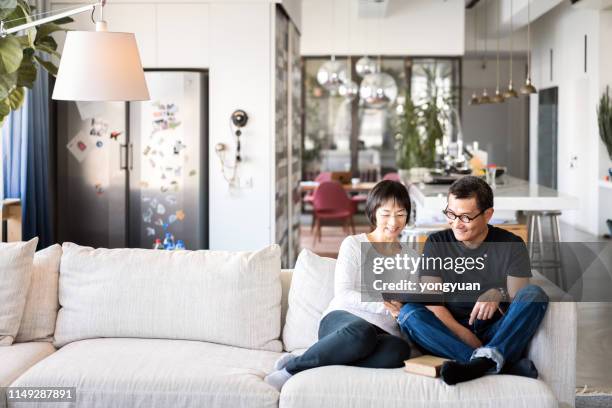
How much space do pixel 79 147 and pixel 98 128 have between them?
0.23m

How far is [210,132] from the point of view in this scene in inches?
290

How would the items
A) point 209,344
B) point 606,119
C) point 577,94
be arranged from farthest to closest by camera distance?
1. point 577,94
2. point 606,119
3. point 209,344

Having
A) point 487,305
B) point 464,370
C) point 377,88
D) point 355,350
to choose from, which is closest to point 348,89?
point 377,88

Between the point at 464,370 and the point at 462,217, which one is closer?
the point at 464,370

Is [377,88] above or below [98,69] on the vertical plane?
above

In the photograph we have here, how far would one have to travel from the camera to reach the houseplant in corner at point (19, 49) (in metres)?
4.28

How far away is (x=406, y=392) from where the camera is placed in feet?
10.3

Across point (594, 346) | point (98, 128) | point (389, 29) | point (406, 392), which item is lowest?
point (594, 346)

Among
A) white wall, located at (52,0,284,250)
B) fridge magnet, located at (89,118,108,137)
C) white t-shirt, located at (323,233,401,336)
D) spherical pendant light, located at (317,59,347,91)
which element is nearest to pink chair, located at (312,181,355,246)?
spherical pendant light, located at (317,59,347,91)

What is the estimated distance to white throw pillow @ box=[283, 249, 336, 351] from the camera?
3.80 meters

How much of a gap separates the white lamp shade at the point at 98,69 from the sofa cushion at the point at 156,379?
105 centimetres

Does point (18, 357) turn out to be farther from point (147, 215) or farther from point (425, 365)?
point (147, 215)

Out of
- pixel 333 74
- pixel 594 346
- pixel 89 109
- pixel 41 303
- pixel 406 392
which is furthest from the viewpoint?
pixel 333 74

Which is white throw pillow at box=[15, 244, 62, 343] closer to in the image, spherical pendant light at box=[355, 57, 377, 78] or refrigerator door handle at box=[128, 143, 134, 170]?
refrigerator door handle at box=[128, 143, 134, 170]
